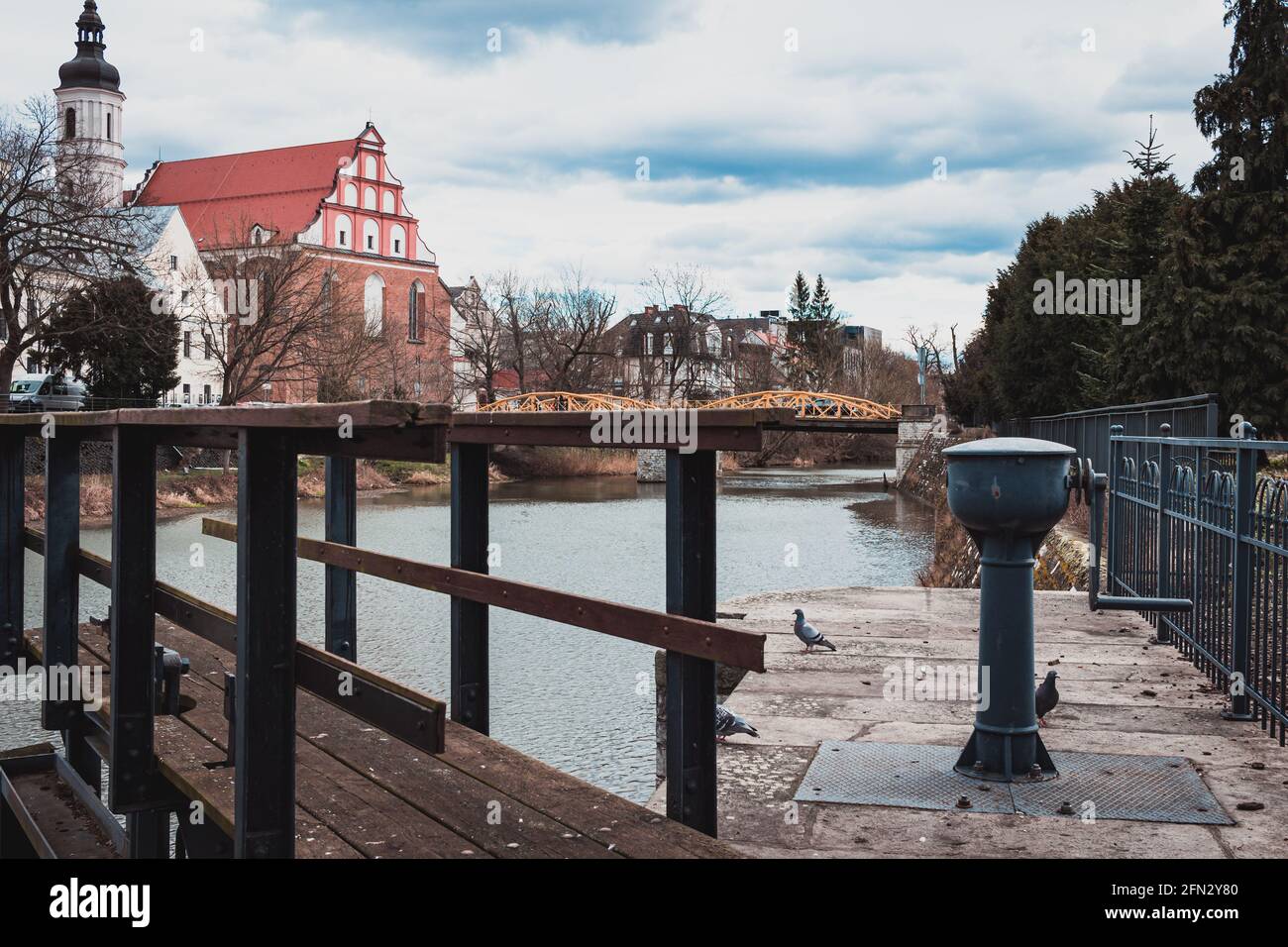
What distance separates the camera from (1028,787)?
4625mm

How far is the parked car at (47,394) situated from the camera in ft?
114

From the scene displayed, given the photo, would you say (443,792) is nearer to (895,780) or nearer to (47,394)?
(895,780)

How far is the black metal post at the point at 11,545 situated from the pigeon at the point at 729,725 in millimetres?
3636

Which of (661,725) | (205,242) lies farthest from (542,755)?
(205,242)

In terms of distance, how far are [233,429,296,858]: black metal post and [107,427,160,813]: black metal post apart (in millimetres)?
1135

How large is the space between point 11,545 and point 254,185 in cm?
7429

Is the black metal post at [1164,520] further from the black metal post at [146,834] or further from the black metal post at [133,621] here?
the black metal post at [133,621]

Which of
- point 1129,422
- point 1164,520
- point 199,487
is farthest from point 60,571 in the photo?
point 199,487

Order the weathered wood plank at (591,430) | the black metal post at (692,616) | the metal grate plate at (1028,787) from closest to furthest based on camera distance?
1. the weathered wood plank at (591,430)
2. the black metal post at (692,616)
3. the metal grate plate at (1028,787)

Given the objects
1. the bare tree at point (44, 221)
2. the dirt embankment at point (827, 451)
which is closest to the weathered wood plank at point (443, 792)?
the bare tree at point (44, 221)
